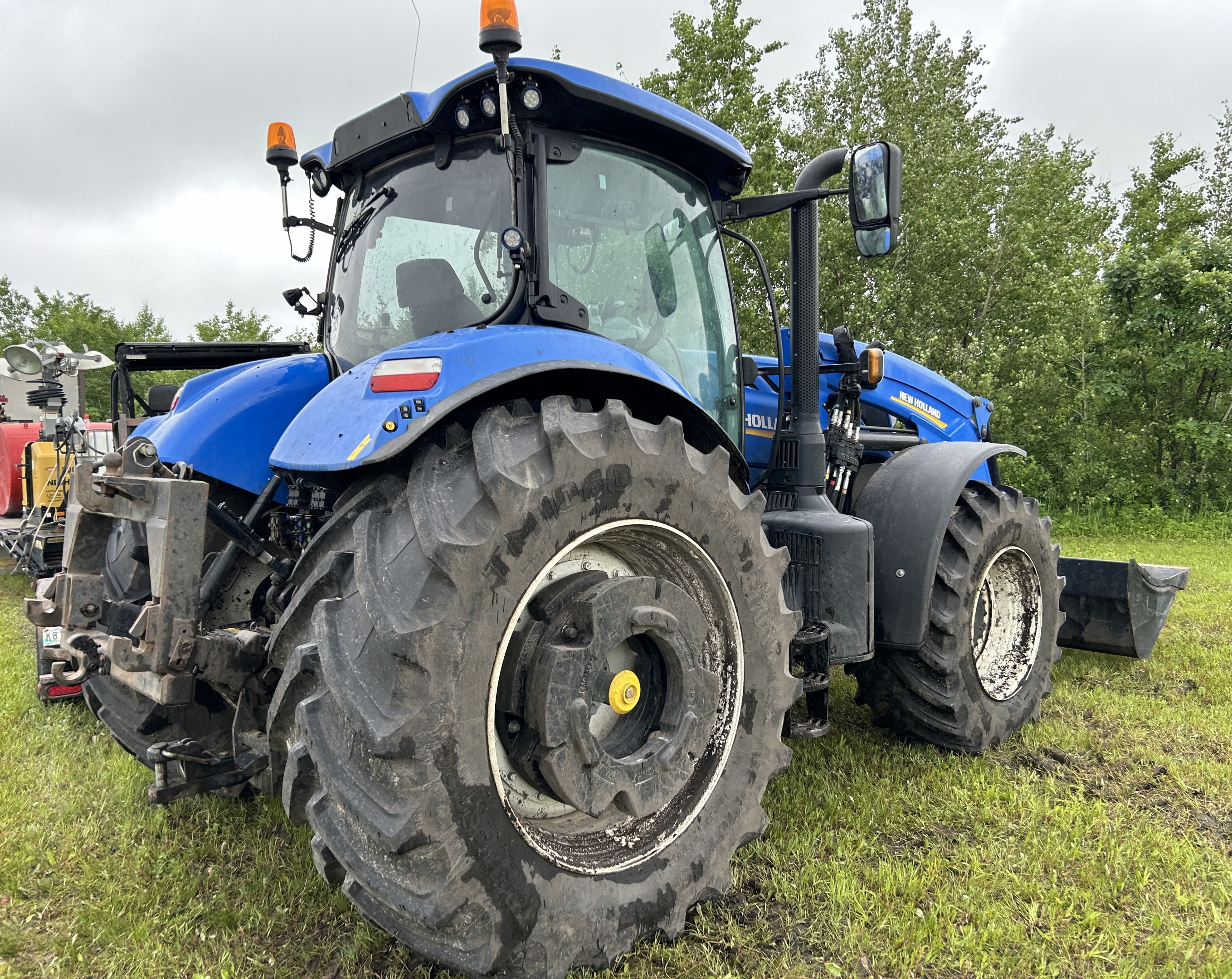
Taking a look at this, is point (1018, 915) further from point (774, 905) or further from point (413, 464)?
point (413, 464)

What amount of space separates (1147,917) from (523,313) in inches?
101

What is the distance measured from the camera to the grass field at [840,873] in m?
2.21

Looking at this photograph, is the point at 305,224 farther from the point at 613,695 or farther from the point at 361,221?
the point at 613,695

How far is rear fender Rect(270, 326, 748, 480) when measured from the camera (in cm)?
193

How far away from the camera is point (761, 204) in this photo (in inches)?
130

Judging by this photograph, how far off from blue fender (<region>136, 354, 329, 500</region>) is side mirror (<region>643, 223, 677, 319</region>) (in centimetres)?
125

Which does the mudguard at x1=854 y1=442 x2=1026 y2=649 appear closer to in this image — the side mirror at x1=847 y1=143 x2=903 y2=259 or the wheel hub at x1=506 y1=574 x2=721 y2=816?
the side mirror at x1=847 y1=143 x2=903 y2=259

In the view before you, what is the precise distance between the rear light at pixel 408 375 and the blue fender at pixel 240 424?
0.76 meters

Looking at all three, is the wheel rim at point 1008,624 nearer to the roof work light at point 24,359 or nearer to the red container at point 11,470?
the roof work light at point 24,359

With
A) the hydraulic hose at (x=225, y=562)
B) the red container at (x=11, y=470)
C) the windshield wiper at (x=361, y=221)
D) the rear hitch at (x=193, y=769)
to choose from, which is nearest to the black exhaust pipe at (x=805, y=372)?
the windshield wiper at (x=361, y=221)

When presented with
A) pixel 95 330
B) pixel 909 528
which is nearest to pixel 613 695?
pixel 909 528

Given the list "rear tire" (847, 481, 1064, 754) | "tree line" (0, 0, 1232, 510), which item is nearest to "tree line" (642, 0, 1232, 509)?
"tree line" (0, 0, 1232, 510)

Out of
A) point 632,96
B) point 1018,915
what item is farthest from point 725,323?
point 1018,915

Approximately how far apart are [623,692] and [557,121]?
1.78m
